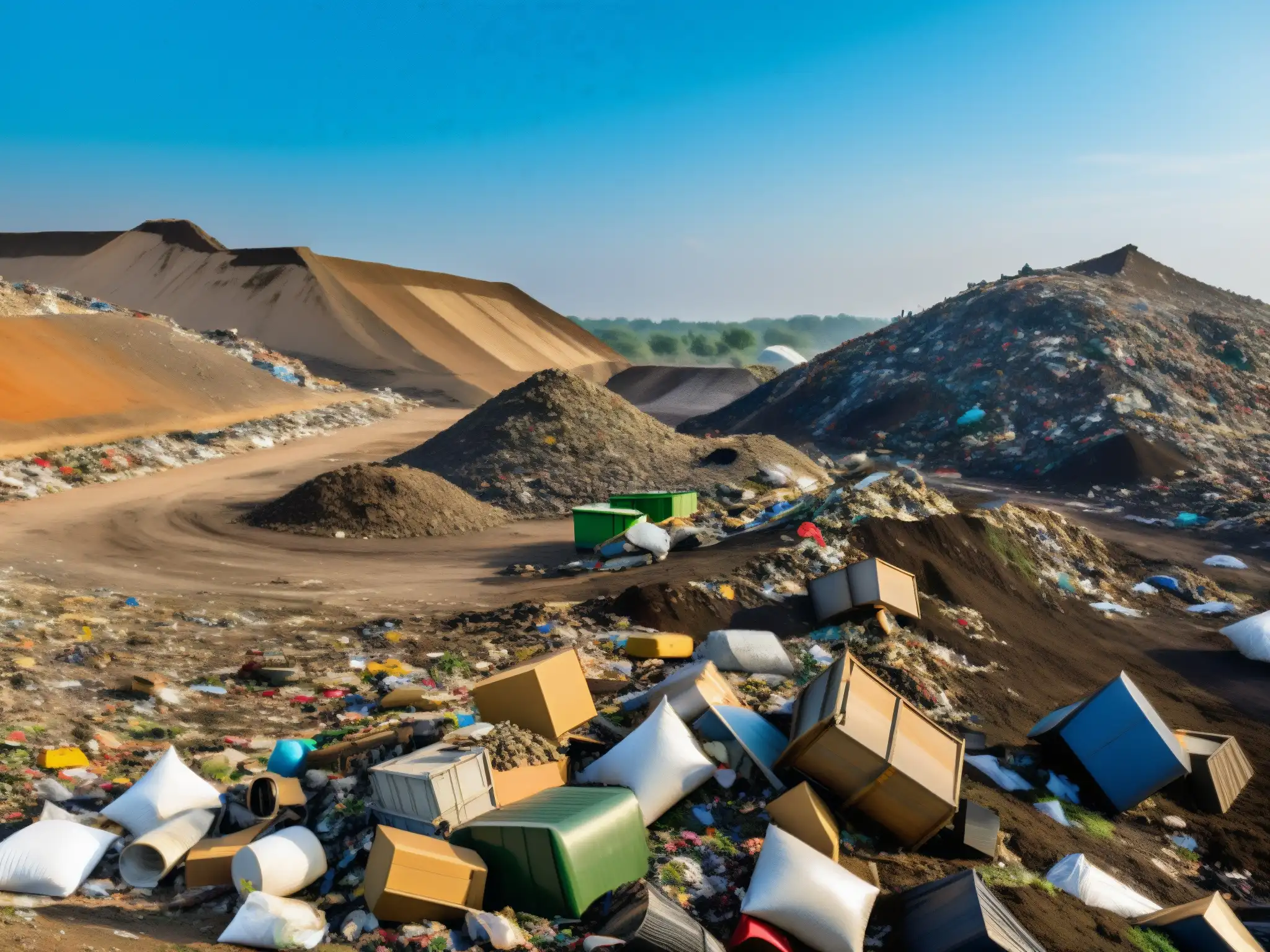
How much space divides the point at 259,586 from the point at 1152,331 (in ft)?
88.9

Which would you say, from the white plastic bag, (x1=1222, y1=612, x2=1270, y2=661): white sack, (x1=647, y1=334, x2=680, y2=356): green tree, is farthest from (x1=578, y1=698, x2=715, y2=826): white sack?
(x1=647, y1=334, x2=680, y2=356): green tree

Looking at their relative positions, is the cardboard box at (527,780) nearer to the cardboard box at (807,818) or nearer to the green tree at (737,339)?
the cardboard box at (807,818)

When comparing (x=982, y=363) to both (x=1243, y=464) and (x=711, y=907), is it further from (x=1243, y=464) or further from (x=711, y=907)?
(x=711, y=907)

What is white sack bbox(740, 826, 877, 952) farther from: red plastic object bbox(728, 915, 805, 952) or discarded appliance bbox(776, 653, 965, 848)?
discarded appliance bbox(776, 653, 965, 848)

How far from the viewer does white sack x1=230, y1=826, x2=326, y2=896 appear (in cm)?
461

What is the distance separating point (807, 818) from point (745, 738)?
0.94m

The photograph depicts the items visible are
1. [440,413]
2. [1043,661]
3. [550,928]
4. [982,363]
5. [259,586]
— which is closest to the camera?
[550,928]

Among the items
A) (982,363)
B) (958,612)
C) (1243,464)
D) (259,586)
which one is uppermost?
(982,363)

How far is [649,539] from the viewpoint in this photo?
12516 millimetres

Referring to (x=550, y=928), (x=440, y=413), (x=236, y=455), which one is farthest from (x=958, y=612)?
(x=440, y=413)

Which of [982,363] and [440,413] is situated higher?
[982,363]

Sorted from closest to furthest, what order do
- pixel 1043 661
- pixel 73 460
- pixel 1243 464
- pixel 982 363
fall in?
pixel 1043 661, pixel 73 460, pixel 1243 464, pixel 982 363

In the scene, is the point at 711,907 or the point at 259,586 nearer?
the point at 711,907

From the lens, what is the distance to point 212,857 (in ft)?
15.5
